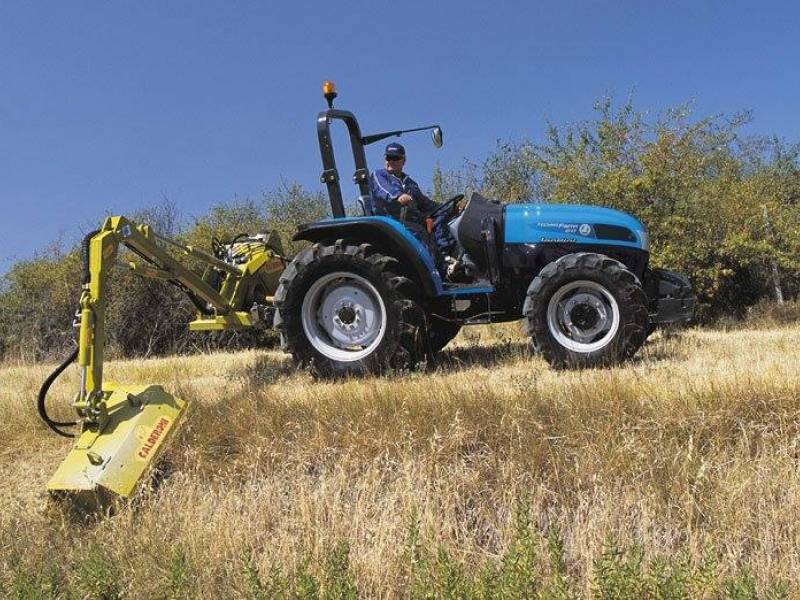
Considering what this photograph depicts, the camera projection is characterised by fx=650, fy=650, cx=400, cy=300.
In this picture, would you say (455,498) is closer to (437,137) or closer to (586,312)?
(586,312)

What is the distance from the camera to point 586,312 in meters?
5.02

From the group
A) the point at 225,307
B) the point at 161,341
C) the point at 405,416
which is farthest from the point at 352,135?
the point at 161,341

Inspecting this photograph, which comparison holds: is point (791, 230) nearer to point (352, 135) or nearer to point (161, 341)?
point (352, 135)

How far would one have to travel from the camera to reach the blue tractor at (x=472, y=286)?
491 centimetres

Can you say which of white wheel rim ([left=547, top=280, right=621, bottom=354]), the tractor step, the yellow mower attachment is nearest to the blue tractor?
white wheel rim ([left=547, top=280, right=621, bottom=354])

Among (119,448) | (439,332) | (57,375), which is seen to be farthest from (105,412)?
(439,332)

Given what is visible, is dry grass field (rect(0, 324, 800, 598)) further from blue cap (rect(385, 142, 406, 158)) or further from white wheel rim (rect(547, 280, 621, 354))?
blue cap (rect(385, 142, 406, 158))

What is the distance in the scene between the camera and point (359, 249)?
5133 millimetres

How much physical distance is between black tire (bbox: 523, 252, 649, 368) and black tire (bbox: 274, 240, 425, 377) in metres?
0.93

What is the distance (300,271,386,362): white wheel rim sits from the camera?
5.23 meters

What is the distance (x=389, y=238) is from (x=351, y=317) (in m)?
0.71

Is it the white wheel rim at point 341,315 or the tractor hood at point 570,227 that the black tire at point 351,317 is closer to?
the white wheel rim at point 341,315

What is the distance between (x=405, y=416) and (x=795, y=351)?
134 inches

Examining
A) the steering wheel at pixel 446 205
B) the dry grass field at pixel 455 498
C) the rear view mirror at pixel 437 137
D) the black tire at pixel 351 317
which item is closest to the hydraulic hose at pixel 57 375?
the dry grass field at pixel 455 498
